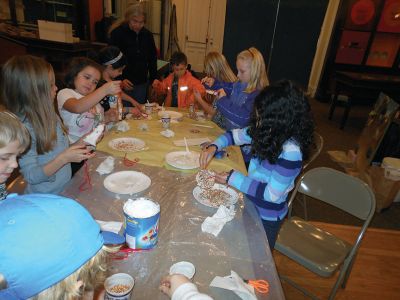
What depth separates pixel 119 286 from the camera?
0.82m

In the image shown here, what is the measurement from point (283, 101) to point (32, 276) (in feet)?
3.93

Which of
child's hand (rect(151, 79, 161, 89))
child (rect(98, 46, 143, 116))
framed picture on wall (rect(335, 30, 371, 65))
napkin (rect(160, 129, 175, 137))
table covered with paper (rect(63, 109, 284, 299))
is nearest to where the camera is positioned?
table covered with paper (rect(63, 109, 284, 299))

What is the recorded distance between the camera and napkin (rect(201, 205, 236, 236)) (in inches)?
45.2

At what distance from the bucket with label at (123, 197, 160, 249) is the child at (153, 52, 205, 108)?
2195mm

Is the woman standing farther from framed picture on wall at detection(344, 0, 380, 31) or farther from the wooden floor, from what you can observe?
framed picture on wall at detection(344, 0, 380, 31)

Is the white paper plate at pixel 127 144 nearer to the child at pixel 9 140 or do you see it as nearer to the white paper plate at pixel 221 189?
the white paper plate at pixel 221 189

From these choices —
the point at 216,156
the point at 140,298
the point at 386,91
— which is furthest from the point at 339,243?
the point at 386,91

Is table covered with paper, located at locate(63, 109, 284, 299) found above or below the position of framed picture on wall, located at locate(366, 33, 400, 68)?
below

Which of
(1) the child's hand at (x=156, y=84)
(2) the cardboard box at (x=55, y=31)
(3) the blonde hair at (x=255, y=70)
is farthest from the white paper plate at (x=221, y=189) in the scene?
(2) the cardboard box at (x=55, y=31)

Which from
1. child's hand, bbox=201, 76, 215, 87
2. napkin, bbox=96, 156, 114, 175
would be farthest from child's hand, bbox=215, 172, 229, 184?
child's hand, bbox=201, 76, 215, 87

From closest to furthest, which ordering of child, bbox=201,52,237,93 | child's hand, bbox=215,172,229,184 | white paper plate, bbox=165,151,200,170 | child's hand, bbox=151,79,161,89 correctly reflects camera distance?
1. child's hand, bbox=215,172,229,184
2. white paper plate, bbox=165,151,200,170
3. child, bbox=201,52,237,93
4. child's hand, bbox=151,79,161,89

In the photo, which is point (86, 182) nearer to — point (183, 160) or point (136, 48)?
point (183, 160)

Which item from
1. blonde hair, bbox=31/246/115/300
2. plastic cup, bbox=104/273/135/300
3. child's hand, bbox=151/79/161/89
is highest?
blonde hair, bbox=31/246/115/300

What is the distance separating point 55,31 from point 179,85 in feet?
8.88
